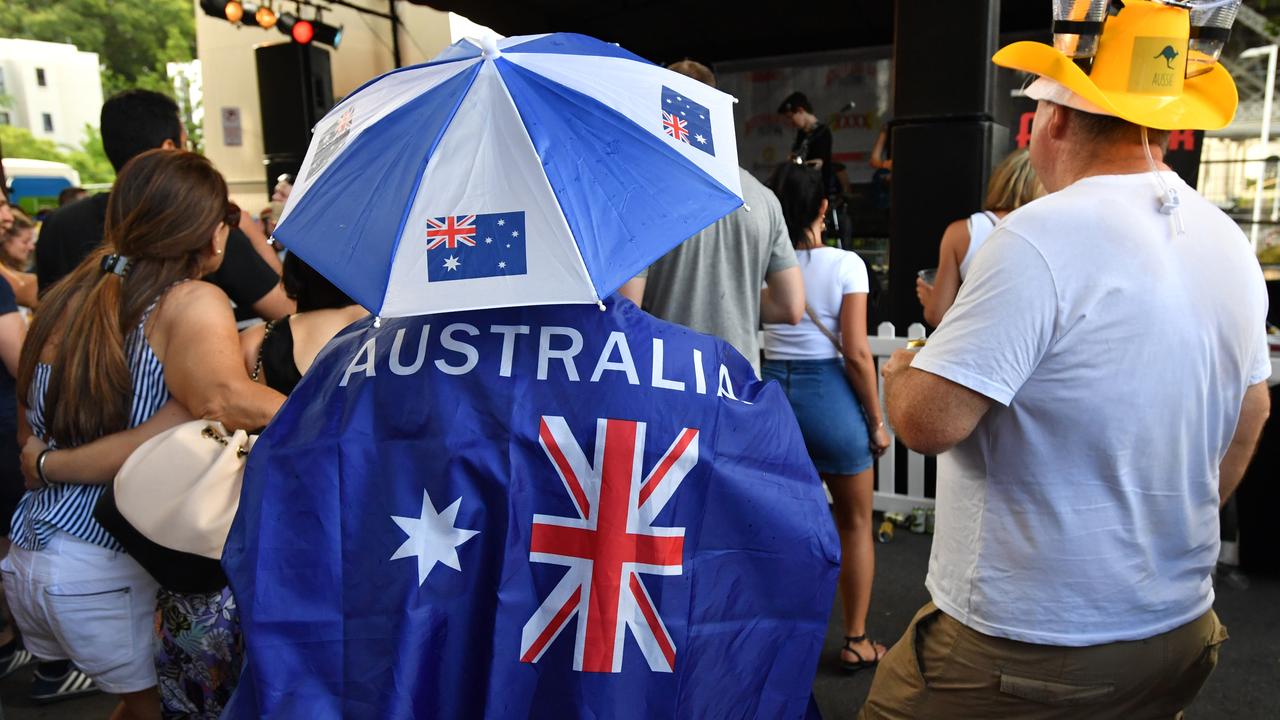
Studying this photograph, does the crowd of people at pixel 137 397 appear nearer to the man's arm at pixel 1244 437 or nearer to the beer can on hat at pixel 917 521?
the man's arm at pixel 1244 437

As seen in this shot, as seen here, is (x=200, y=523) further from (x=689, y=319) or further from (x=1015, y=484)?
(x=1015, y=484)

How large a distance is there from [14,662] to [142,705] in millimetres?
2092

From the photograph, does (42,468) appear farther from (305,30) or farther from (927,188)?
(305,30)

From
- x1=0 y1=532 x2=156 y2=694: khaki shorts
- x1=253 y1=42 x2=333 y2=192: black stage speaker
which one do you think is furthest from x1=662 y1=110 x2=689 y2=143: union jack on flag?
x1=253 y1=42 x2=333 y2=192: black stage speaker

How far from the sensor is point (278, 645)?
1.26 meters

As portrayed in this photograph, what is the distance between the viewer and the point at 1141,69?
4.94 ft

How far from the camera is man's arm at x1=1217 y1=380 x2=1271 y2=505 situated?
170 cm

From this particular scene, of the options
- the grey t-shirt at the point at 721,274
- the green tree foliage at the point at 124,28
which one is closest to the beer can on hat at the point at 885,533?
the grey t-shirt at the point at 721,274

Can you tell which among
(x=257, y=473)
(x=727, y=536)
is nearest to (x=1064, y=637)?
(x=727, y=536)

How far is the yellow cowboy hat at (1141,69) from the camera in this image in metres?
1.49

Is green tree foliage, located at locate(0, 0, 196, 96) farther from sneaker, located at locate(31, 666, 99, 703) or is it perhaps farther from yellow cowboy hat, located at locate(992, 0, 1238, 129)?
yellow cowboy hat, located at locate(992, 0, 1238, 129)

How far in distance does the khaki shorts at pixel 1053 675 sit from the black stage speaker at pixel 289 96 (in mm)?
12135

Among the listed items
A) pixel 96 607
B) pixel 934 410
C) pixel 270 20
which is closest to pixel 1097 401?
pixel 934 410

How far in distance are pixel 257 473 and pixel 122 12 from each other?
1444 inches
